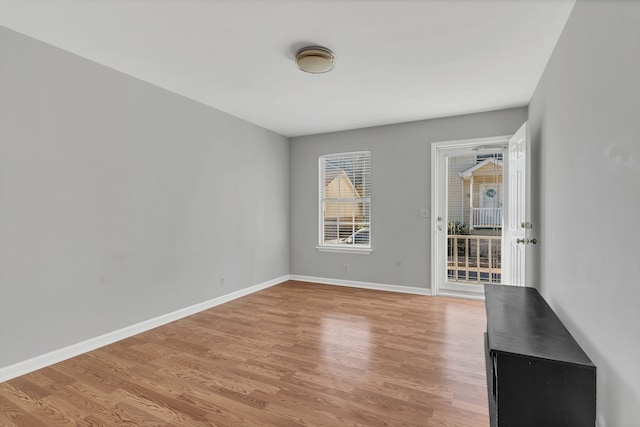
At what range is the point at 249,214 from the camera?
4.68 m

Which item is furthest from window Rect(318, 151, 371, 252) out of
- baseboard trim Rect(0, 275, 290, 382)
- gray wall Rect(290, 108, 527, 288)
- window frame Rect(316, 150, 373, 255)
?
baseboard trim Rect(0, 275, 290, 382)

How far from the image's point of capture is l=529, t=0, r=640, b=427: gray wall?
124 centimetres

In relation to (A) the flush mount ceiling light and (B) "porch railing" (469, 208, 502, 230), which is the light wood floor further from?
(A) the flush mount ceiling light

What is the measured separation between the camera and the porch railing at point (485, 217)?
4266 mm

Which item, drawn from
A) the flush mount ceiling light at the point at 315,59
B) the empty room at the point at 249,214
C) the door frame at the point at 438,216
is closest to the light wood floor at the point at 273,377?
the empty room at the point at 249,214

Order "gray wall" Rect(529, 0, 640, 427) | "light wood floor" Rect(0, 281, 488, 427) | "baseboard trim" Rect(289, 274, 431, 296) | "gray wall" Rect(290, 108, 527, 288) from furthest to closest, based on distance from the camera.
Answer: "baseboard trim" Rect(289, 274, 431, 296) < "gray wall" Rect(290, 108, 527, 288) < "light wood floor" Rect(0, 281, 488, 427) < "gray wall" Rect(529, 0, 640, 427)

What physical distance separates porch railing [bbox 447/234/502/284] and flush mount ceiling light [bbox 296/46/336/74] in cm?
306

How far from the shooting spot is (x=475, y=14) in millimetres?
2102

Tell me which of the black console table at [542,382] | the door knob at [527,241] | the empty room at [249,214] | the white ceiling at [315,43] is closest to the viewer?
the black console table at [542,382]

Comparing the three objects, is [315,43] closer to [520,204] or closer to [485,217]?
[520,204]

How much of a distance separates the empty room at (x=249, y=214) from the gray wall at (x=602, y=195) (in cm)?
2

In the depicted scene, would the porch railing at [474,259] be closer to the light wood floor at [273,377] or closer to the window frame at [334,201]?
the light wood floor at [273,377]

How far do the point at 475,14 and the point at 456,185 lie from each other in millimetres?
2727

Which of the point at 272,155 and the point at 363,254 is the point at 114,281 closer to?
the point at 272,155
